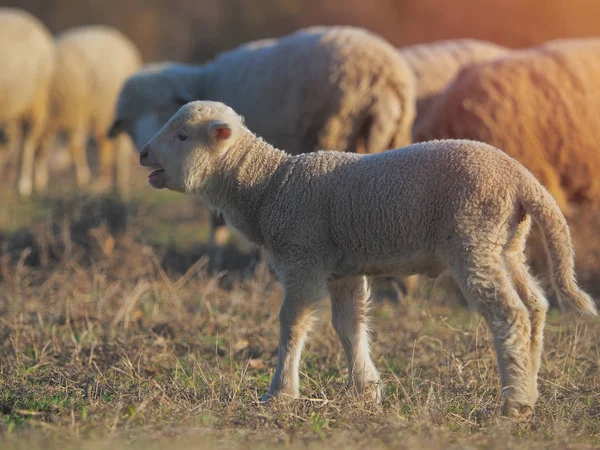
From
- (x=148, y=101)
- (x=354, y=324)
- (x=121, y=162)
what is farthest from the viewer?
(x=121, y=162)

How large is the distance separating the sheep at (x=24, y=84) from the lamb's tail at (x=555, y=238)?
10.3 metres

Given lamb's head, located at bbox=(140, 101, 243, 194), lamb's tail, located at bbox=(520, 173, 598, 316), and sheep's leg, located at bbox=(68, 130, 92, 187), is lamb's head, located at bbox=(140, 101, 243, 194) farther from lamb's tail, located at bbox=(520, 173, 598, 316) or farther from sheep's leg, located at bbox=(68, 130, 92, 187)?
sheep's leg, located at bbox=(68, 130, 92, 187)

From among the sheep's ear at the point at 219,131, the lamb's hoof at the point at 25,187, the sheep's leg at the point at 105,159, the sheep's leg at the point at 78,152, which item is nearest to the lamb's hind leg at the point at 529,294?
the sheep's ear at the point at 219,131

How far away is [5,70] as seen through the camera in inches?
538

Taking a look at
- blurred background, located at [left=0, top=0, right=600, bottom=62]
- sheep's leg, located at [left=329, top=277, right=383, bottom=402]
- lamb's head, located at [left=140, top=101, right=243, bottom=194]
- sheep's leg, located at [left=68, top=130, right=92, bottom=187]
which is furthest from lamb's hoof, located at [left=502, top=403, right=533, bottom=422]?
blurred background, located at [left=0, top=0, right=600, bottom=62]

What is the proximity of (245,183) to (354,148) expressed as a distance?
9.91ft

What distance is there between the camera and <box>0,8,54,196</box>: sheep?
1375cm

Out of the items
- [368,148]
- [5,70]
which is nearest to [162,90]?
[368,148]

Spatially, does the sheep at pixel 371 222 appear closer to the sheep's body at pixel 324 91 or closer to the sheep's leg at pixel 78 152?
the sheep's body at pixel 324 91

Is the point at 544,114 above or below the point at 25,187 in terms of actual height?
above

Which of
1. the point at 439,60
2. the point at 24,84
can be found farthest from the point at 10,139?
the point at 439,60

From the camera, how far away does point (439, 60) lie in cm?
989

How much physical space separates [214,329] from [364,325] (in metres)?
1.52

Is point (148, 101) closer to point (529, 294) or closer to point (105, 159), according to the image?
point (529, 294)
